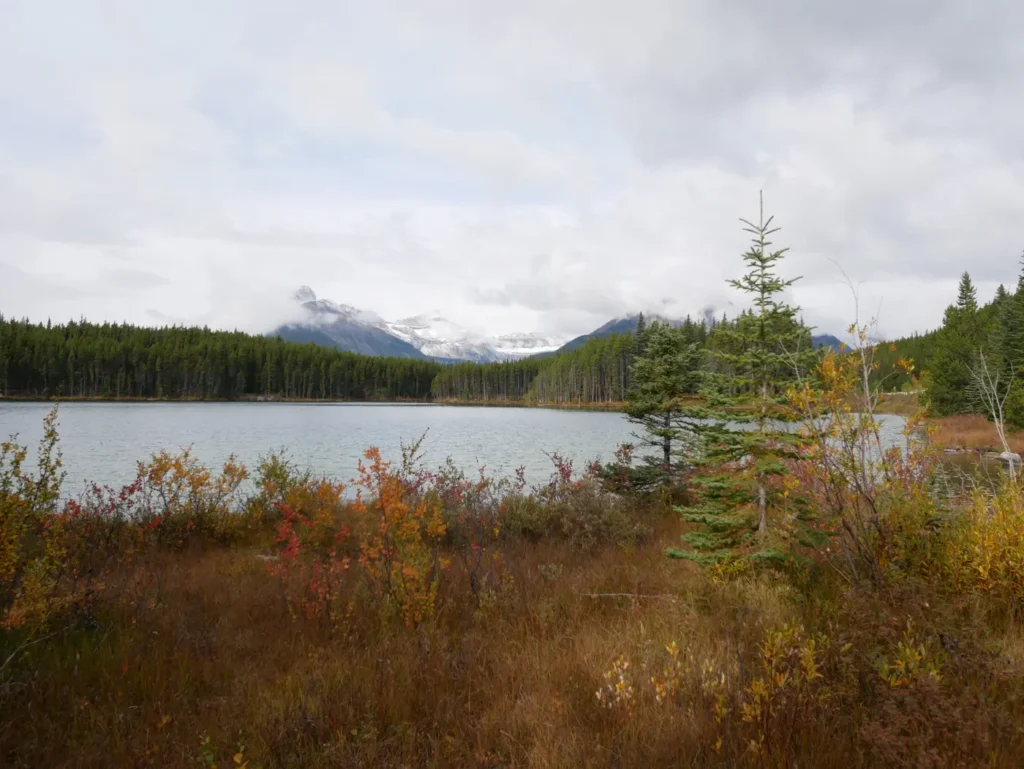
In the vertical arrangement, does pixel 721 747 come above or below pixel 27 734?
above

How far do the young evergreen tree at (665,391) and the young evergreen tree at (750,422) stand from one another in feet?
19.8

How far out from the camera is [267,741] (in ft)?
11.4

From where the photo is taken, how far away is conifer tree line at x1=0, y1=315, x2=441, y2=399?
383 ft

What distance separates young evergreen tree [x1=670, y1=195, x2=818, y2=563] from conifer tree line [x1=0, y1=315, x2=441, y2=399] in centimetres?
14573

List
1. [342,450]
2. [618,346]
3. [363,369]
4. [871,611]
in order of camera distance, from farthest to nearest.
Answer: [363,369], [618,346], [342,450], [871,611]

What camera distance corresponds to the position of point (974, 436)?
36219 millimetres

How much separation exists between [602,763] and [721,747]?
71 cm

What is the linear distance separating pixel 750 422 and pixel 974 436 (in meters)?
42.2

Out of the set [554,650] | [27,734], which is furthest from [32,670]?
[554,650]

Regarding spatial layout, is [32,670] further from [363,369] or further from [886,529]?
[363,369]

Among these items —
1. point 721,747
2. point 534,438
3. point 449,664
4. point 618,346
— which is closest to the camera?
point 721,747

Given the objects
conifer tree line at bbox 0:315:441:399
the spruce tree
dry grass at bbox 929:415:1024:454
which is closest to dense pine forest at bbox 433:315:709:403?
conifer tree line at bbox 0:315:441:399

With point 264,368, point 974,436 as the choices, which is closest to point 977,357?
point 974,436

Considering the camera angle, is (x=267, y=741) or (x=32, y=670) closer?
(x=267, y=741)
